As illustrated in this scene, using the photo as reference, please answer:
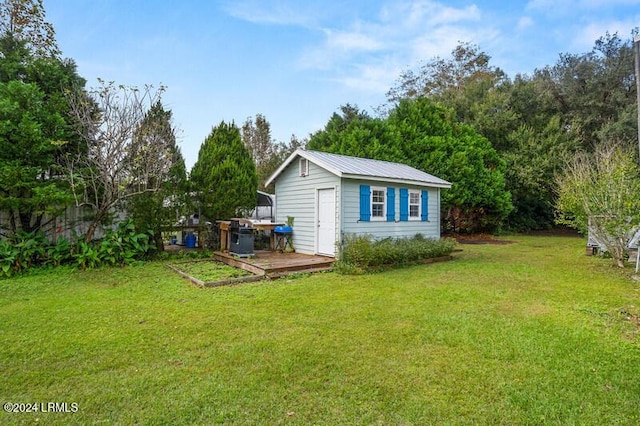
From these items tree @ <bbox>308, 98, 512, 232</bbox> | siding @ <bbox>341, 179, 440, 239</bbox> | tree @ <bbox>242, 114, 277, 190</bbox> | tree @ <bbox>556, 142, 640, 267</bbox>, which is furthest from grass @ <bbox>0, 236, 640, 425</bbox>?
tree @ <bbox>242, 114, 277, 190</bbox>

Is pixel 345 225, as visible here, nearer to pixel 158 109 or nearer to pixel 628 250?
pixel 158 109

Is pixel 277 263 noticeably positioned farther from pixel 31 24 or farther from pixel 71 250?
pixel 31 24

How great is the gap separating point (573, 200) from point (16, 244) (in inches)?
527

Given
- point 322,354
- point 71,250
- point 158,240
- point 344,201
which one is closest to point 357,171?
point 344,201

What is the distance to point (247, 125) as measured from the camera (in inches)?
1073

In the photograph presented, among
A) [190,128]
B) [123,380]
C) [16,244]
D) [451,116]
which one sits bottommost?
[123,380]

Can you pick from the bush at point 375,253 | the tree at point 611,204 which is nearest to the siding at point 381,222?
the bush at point 375,253

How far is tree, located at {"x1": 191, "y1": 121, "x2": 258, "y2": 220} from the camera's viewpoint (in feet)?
34.7

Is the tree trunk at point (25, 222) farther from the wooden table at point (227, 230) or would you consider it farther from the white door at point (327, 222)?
the white door at point (327, 222)

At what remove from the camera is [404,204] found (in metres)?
10.7

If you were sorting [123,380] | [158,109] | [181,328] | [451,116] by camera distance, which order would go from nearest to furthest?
[123,380] → [181,328] → [158,109] → [451,116]

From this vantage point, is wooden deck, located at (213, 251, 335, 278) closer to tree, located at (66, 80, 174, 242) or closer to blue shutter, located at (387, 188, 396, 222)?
blue shutter, located at (387, 188, 396, 222)

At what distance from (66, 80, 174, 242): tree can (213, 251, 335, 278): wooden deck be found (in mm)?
2885

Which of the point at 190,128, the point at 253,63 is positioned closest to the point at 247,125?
the point at 253,63
